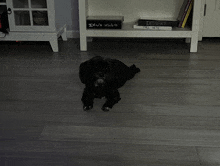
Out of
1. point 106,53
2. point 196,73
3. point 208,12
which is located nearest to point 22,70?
point 106,53

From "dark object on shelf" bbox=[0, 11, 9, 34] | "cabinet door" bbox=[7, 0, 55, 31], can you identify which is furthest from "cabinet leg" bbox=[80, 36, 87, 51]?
"dark object on shelf" bbox=[0, 11, 9, 34]

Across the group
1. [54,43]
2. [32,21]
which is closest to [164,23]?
[54,43]

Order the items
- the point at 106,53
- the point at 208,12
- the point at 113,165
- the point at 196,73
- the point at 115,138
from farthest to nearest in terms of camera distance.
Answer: the point at 208,12 < the point at 106,53 < the point at 196,73 < the point at 115,138 < the point at 113,165

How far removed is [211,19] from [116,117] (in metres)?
1.78

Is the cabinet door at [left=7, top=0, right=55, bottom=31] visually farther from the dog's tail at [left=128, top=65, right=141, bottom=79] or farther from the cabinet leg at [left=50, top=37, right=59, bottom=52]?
the dog's tail at [left=128, top=65, right=141, bottom=79]

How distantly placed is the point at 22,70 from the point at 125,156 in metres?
1.05

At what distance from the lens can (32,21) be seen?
6.72ft

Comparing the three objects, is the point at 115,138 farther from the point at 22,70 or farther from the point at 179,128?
the point at 22,70

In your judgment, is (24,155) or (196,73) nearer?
(24,155)

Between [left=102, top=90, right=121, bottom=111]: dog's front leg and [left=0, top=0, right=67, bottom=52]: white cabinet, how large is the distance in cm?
104

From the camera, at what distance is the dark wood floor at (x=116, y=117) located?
2.68ft

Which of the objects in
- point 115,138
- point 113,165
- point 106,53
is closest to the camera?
point 113,165

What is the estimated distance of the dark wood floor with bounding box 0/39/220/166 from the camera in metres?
0.82

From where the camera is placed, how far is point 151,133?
94 cm
